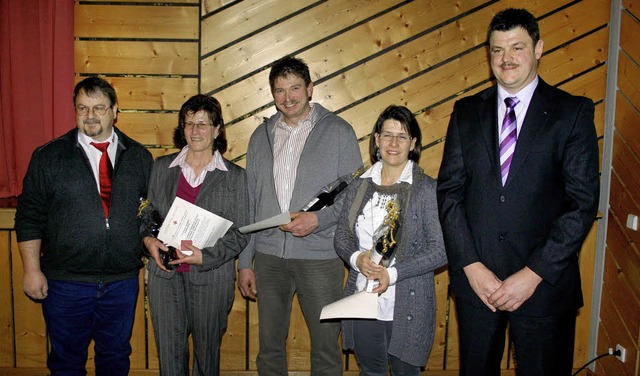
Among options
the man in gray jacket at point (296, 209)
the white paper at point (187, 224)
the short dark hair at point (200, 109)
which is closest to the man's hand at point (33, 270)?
the white paper at point (187, 224)

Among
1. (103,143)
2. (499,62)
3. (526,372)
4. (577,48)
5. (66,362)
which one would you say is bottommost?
(66,362)

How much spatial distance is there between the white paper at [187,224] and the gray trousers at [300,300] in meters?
0.38

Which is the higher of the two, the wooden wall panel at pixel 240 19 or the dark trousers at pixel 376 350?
the wooden wall panel at pixel 240 19

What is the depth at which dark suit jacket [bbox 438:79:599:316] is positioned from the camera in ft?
6.42

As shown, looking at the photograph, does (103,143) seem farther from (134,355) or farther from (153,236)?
(134,355)

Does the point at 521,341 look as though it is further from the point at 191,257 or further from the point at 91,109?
the point at 91,109

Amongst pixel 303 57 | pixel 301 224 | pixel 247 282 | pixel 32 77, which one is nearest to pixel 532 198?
pixel 301 224

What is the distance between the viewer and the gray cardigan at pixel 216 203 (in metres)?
A: 2.59

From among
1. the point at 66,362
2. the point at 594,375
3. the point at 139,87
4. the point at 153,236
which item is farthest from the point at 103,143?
the point at 594,375

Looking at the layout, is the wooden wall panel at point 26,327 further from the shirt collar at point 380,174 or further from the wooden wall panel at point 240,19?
the shirt collar at point 380,174

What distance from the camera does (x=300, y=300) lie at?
9.27 feet

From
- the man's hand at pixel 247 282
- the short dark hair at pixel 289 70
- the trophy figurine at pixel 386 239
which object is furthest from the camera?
the man's hand at pixel 247 282

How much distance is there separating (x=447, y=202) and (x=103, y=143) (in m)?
1.67

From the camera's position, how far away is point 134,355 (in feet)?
11.3
